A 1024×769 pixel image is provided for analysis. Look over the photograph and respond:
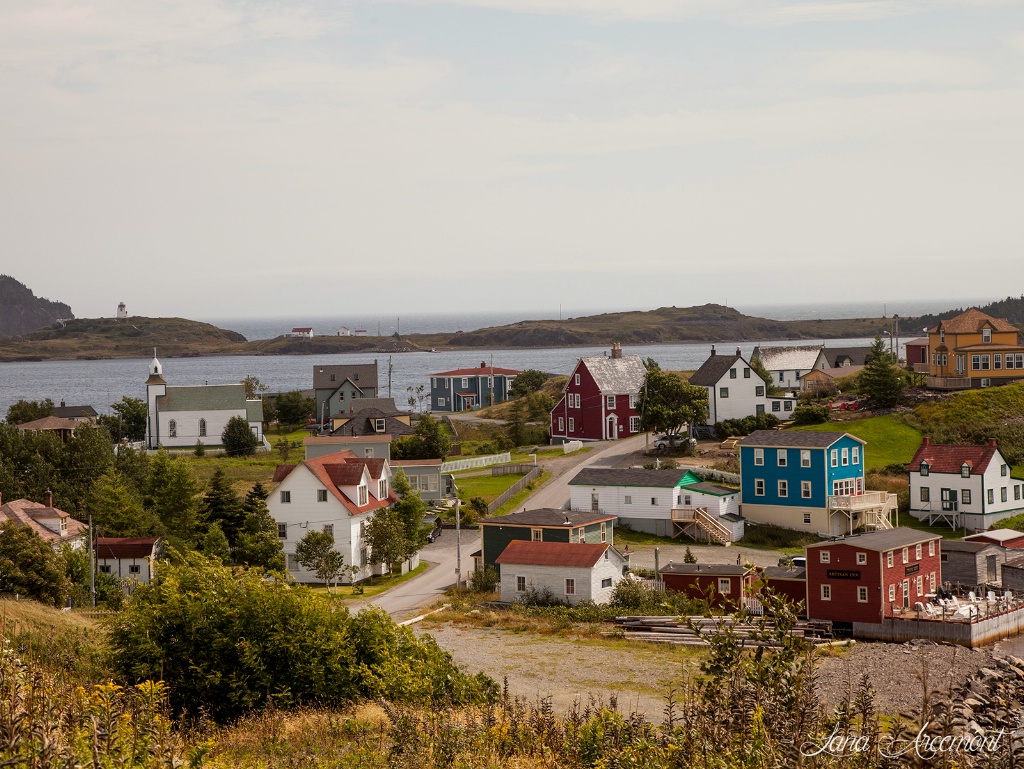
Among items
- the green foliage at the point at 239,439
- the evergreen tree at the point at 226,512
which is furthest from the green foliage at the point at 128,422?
the evergreen tree at the point at 226,512

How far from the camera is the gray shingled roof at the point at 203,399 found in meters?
84.4

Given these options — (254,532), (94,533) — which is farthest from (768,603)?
(94,533)

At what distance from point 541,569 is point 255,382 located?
8313cm

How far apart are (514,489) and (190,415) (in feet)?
126

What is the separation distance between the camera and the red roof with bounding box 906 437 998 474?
5034 centimetres

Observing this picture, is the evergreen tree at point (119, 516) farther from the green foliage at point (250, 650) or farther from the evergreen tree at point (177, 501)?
the green foliage at point (250, 650)

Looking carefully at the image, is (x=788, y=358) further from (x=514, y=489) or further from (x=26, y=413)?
(x=26, y=413)

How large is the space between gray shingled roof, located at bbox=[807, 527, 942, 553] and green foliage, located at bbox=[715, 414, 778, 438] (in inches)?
983

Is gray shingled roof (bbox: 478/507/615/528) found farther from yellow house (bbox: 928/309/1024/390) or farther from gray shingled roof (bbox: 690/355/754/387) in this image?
yellow house (bbox: 928/309/1024/390)

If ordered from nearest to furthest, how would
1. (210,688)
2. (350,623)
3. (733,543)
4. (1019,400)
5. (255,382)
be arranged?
(210,688) < (350,623) < (733,543) < (1019,400) < (255,382)

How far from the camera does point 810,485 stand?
2041 inches

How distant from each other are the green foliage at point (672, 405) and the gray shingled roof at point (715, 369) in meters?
2.46

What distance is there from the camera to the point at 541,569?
134ft

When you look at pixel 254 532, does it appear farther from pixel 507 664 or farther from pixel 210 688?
pixel 210 688
